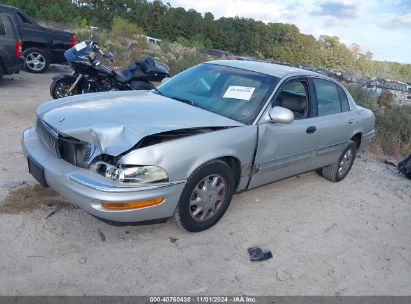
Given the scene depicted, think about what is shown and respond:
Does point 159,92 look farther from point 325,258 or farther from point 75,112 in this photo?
point 325,258

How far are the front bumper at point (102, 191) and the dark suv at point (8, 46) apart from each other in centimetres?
650

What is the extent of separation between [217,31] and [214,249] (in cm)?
5720

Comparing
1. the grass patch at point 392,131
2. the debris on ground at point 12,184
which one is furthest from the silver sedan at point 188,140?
the grass patch at point 392,131

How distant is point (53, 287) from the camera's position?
280 centimetres

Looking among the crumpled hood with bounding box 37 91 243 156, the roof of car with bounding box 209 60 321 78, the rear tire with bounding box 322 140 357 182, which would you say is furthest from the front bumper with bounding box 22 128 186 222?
the rear tire with bounding box 322 140 357 182

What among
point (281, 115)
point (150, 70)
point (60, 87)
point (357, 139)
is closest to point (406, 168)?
point (357, 139)

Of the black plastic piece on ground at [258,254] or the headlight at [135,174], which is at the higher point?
the headlight at [135,174]

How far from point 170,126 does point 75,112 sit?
0.95 metres

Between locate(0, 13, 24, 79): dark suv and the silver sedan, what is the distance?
5695mm

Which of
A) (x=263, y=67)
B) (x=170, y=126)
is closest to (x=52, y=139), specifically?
(x=170, y=126)

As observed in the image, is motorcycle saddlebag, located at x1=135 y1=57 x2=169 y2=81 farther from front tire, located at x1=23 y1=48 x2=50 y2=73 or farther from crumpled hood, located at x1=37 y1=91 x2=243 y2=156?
front tire, located at x1=23 y1=48 x2=50 y2=73

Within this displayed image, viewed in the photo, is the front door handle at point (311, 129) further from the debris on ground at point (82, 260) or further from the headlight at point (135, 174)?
the debris on ground at point (82, 260)

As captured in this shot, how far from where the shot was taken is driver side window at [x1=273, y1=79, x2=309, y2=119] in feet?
14.2

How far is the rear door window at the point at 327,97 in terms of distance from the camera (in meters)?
4.80
